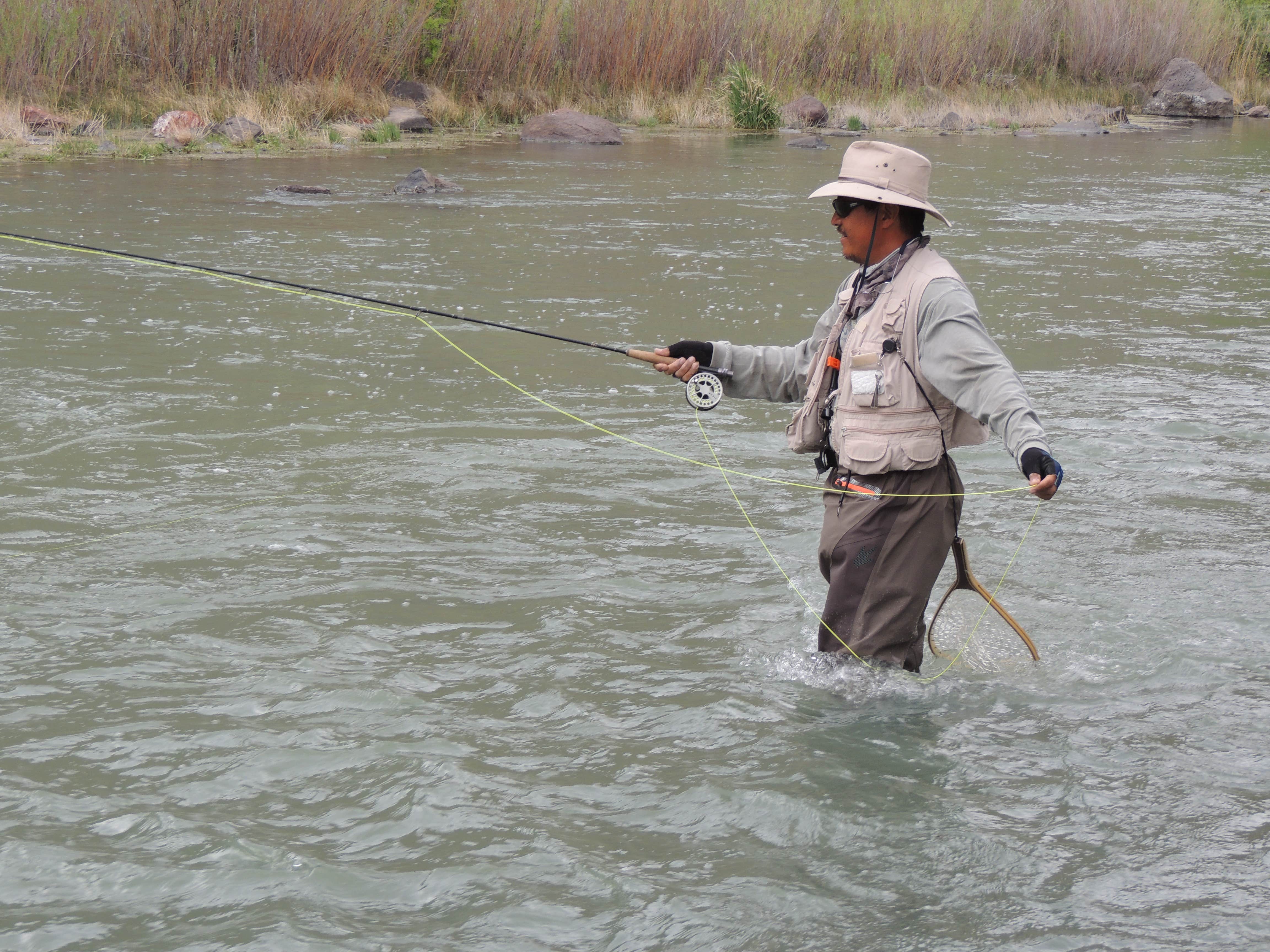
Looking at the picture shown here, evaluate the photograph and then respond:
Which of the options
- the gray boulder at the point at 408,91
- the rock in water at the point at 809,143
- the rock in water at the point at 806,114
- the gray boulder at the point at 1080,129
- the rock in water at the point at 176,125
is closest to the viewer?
the rock in water at the point at 176,125

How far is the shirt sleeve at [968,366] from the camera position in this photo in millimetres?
3506

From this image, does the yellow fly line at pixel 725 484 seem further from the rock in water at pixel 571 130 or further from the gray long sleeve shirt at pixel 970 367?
the rock in water at pixel 571 130

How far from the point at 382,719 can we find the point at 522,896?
99 cm

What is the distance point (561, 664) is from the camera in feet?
14.6

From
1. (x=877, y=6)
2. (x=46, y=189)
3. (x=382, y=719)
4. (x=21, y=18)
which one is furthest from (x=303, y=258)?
(x=877, y=6)

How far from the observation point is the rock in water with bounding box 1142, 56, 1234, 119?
3228 centimetres

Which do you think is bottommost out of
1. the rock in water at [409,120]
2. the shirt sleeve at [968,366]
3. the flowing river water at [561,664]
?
the flowing river water at [561,664]

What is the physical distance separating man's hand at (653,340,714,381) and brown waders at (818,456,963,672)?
585mm

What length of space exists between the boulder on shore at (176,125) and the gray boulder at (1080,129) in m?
16.6

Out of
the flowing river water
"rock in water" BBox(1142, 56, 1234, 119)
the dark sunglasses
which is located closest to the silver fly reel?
the dark sunglasses

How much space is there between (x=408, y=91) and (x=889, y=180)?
21567mm

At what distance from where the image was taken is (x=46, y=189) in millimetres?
14641

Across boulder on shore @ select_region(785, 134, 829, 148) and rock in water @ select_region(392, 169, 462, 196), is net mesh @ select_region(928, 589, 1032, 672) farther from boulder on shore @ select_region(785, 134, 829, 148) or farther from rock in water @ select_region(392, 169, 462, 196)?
boulder on shore @ select_region(785, 134, 829, 148)

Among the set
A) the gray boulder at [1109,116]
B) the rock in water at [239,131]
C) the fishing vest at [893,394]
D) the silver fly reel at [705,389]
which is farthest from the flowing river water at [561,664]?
the gray boulder at [1109,116]
